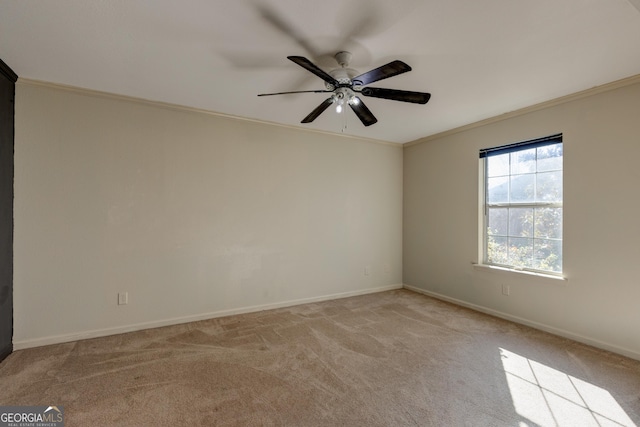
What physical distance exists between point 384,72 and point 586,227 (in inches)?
100

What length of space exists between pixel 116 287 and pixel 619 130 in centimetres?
503

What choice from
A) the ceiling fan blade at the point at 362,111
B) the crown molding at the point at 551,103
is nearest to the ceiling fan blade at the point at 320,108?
the ceiling fan blade at the point at 362,111

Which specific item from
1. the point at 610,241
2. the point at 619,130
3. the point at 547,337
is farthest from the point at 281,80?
the point at 547,337

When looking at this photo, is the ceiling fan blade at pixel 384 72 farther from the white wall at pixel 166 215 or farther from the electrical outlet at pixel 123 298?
the electrical outlet at pixel 123 298

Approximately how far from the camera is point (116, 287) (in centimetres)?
300

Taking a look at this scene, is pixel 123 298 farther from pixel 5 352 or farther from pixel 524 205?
pixel 524 205

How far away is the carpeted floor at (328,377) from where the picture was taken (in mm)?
1819

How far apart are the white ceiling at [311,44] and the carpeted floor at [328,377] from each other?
2287 mm

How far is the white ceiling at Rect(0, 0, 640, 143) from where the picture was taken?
1751 mm

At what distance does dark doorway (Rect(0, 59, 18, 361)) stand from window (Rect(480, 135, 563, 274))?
4.92 meters

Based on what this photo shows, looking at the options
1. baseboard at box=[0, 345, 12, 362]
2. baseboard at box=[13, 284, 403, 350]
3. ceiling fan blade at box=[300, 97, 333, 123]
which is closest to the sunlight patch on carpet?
baseboard at box=[13, 284, 403, 350]

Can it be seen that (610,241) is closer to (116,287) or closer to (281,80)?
(281,80)

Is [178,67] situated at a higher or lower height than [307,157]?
higher

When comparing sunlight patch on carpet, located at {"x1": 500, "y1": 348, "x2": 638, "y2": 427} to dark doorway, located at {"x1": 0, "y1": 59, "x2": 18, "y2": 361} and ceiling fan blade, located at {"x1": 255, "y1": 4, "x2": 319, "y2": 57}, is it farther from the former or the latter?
dark doorway, located at {"x1": 0, "y1": 59, "x2": 18, "y2": 361}
